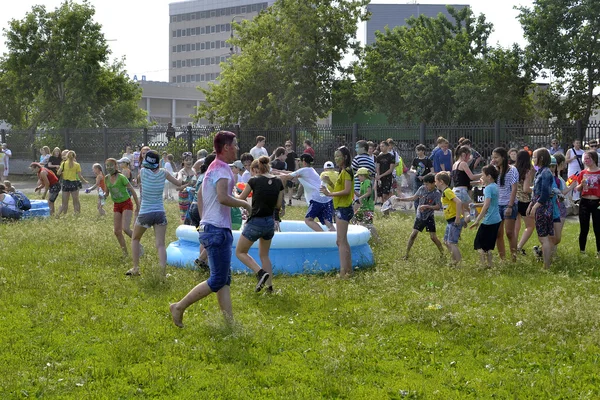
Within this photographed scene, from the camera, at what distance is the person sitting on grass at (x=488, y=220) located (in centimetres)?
1092

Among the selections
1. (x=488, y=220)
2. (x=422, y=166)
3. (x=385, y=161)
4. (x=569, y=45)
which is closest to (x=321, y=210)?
(x=488, y=220)

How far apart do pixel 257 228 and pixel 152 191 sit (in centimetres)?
182

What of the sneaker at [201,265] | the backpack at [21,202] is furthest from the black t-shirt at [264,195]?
the backpack at [21,202]

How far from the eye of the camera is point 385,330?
768 cm

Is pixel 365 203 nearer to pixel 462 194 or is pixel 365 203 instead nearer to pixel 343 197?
pixel 462 194

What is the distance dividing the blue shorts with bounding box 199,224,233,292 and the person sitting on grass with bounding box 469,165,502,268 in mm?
4631

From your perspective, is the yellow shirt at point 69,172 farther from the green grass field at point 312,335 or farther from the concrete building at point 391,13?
the concrete building at point 391,13

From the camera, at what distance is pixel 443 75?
38812 millimetres

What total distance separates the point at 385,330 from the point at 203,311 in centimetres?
200

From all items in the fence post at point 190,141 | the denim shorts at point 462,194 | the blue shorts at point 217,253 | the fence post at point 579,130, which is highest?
the fence post at point 579,130

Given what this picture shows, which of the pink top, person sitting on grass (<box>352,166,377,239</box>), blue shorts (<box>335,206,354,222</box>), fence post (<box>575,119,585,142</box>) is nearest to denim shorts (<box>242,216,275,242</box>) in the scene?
blue shorts (<box>335,206,354,222</box>)

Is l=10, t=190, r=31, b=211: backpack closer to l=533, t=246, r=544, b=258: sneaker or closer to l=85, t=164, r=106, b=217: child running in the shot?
l=85, t=164, r=106, b=217: child running

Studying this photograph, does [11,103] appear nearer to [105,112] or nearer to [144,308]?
[105,112]

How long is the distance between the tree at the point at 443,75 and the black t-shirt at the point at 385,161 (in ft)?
65.5
